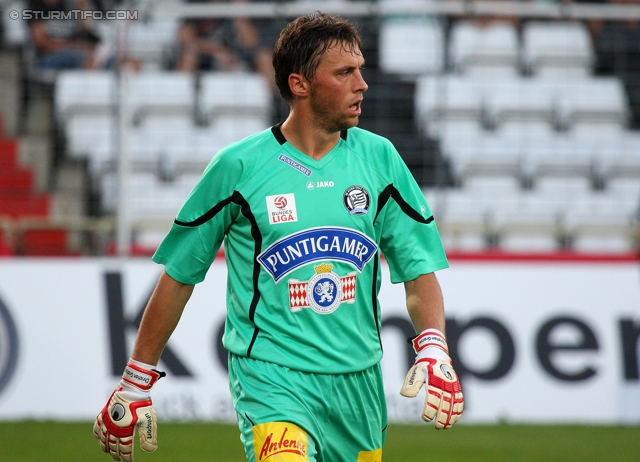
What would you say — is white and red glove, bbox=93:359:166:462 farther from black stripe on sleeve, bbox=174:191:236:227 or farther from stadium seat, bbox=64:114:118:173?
stadium seat, bbox=64:114:118:173

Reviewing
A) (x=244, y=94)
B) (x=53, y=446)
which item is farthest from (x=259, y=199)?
(x=244, y=94)

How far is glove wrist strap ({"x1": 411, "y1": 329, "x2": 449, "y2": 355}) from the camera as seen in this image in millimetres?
3721

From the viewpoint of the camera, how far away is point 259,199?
3.77m

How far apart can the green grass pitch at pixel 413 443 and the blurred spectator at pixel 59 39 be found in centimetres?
384

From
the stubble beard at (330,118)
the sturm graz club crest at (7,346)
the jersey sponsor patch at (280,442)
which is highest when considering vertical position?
the stubble beard at (330,118)

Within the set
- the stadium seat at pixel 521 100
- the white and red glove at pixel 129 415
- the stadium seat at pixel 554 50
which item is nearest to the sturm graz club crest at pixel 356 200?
the white and red glove at pixel 129 415

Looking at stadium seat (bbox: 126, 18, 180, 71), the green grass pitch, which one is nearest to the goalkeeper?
the green grass pitch

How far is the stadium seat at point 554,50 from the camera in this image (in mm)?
11609

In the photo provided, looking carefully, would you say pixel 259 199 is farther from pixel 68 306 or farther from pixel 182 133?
pixel 182 133

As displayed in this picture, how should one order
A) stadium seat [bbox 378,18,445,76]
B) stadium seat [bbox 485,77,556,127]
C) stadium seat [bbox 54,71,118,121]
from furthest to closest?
stadium seat [bbox 485,77,556,127]
stadium seat [bbox 378,18,445,76]
stadium seat [bbox 54,71,118,121]

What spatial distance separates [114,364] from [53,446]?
1215 mm

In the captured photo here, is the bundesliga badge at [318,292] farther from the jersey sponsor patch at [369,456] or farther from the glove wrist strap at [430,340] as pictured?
the jersey sponsor patch at [369,456]

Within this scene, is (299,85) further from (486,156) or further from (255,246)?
(486,156)

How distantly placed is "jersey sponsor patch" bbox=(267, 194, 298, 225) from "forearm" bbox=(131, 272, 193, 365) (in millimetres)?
447
